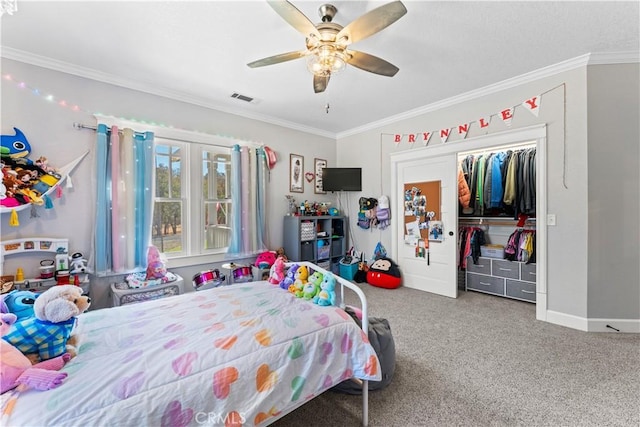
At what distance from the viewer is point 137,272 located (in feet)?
9.66

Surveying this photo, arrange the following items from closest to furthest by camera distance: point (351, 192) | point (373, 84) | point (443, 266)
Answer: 1. point (373, 84)
2. point (443, 266)
3. point (351, 192)

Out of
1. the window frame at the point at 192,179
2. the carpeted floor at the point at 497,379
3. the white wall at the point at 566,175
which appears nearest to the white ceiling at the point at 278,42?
the white wall at the point at 566,175

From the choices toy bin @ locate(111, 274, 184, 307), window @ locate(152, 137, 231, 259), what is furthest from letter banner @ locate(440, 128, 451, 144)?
toy bin @ locate(111, 274, 184, 307)

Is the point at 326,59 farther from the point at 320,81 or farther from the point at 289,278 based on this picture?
the point at 289,278

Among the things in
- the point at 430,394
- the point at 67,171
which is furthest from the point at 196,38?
the point at 430,394

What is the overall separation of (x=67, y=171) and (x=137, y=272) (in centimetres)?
118

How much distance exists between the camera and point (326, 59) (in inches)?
76.9

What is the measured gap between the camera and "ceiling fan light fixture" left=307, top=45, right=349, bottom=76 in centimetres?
192

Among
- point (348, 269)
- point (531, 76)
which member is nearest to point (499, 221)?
point (531, 76)

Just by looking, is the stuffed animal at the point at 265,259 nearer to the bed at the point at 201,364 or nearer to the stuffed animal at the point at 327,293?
the bed at the point at 201,364

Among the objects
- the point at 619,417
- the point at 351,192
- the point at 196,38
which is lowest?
the point at 619,417

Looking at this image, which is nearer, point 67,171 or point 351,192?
point 67,171

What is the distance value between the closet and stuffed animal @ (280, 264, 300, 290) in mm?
2763

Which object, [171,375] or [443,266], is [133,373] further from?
[443,266]
